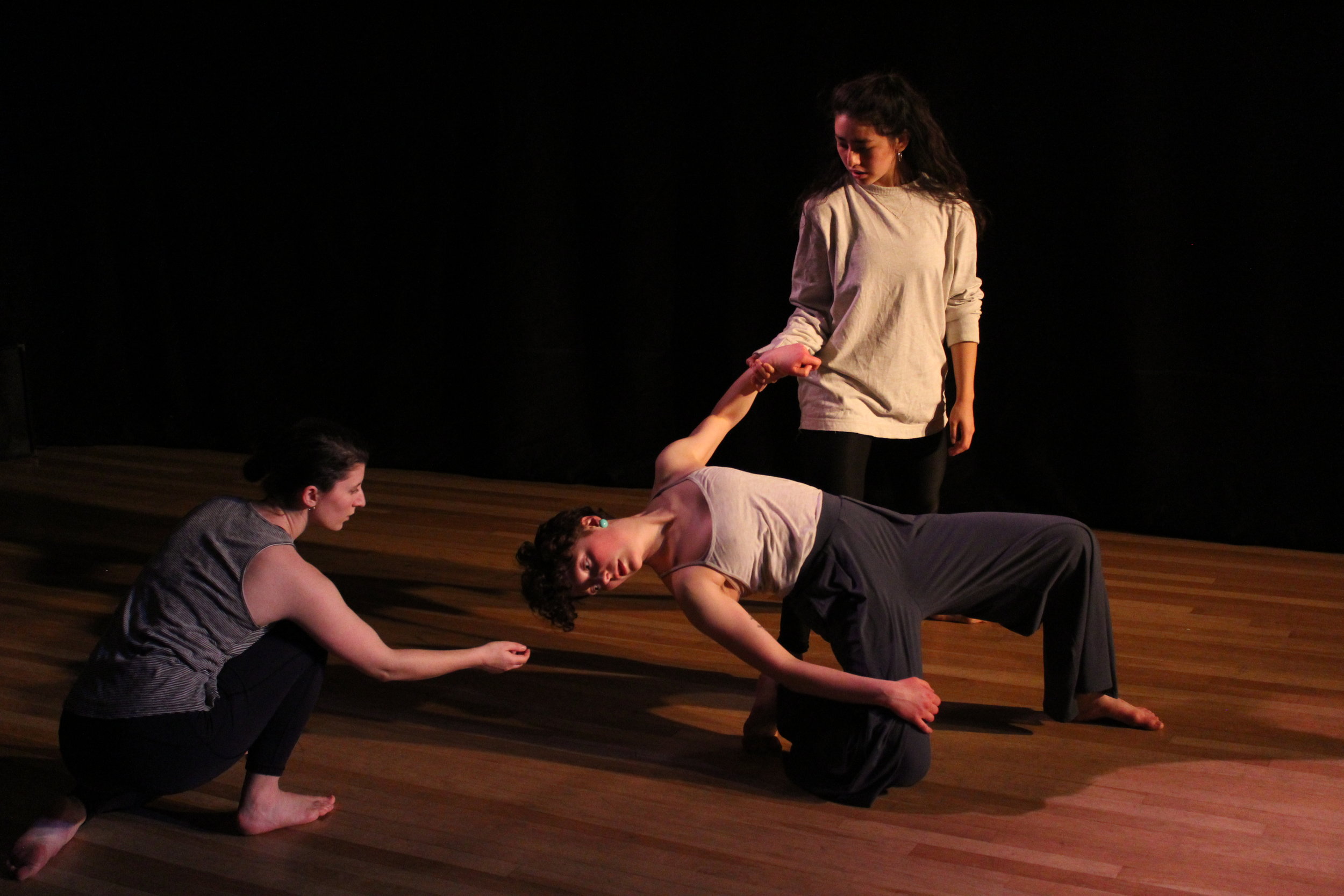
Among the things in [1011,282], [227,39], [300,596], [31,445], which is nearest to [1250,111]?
[1011,282]

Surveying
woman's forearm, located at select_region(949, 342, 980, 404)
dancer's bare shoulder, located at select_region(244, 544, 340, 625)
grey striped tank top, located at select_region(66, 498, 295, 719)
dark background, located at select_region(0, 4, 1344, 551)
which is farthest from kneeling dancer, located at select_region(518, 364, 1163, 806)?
dark background, located at select_region(0, 4, 1344, 551)

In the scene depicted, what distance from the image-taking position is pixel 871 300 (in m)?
2.87

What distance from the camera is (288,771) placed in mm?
2527

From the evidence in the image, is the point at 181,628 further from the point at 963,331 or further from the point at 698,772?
the point at 963,331

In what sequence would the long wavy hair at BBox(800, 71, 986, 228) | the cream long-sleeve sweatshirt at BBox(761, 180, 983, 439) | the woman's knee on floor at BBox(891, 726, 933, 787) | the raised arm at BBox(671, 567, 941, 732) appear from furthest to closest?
the cream long-sleeve sweatshirt at BBox(761, 180, 983, 439) < the long wavy hair at BBox(800, 71, 986, 228) < the woman's knee on floor at BBox(891, 726, 933, 787) < the raised arm at BBox(671, 567, 941, 732)

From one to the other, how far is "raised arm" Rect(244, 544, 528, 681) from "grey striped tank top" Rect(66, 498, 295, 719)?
23mm

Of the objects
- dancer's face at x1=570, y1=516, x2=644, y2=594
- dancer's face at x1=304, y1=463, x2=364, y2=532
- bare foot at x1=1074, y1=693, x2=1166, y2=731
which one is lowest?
bare foot at x1=1074, y1=693, x2=1166, y2=731

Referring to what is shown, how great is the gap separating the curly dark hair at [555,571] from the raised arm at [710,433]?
0.88ft

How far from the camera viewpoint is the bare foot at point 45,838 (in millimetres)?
2086

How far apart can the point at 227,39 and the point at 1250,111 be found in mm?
4293

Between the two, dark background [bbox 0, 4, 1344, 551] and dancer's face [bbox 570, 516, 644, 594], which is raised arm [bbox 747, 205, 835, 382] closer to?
dancer's face [bbox 570, 516, 644, 594]

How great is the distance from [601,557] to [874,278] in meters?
1.04

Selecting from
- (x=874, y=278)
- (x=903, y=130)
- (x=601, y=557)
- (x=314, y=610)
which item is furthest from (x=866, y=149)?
(x=314, y=610)

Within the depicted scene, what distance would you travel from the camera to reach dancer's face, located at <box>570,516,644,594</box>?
86.4 inches
